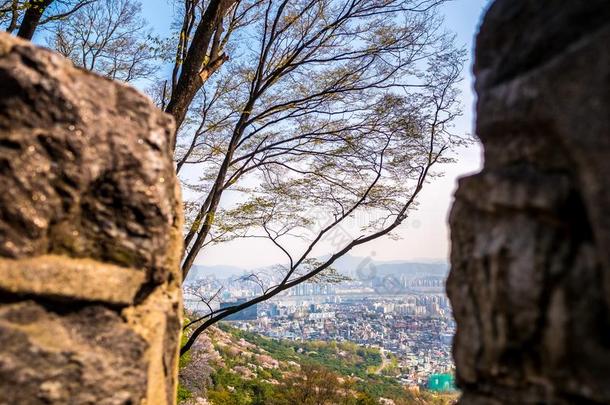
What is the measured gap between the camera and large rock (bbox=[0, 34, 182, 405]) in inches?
60.0

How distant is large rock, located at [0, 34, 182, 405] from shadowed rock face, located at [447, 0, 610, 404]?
3.83 feet

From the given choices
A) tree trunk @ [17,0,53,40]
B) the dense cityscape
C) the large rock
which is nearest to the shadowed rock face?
the large rock

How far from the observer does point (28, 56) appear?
1.63m

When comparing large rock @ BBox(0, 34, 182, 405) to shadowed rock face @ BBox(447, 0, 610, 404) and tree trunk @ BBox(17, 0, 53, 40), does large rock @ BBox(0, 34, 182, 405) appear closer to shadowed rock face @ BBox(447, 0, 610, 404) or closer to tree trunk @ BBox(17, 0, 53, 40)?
shadowed rock face @ BBox(447, 0, 610, 404)

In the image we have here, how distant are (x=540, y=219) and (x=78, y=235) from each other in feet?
4.99

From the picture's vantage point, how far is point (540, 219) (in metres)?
1.32

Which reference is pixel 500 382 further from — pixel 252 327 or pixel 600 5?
pixel 252 327

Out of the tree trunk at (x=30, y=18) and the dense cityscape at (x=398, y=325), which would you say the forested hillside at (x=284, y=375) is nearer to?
the dense cityscape at (x=398, y=325)

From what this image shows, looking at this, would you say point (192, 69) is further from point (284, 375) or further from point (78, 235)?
point (284, 375)

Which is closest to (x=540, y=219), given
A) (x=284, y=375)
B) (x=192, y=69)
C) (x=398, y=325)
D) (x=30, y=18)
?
(x=192, y=69)

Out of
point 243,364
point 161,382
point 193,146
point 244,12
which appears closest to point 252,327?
point 243,364

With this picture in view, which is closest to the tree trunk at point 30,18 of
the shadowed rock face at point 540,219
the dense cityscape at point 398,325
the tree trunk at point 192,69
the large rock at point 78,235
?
the tree trunk at point 192,69

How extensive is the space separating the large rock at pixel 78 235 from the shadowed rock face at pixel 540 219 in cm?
117

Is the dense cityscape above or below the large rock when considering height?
below
